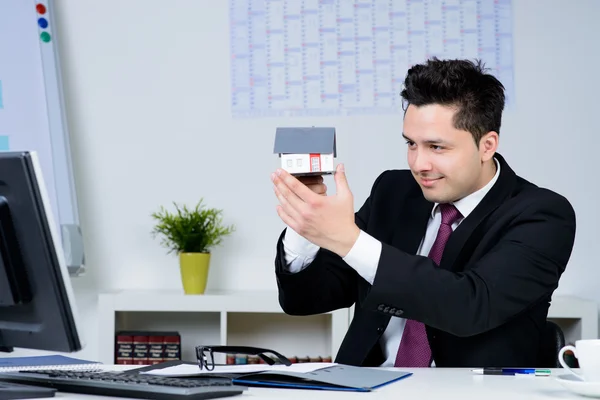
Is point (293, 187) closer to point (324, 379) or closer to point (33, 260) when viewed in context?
A: point (324, 379)

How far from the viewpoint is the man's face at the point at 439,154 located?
1.94m

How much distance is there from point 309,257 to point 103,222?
5.63ft

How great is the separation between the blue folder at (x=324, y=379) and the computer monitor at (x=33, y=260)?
0.32m

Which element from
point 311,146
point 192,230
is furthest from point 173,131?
point 311,146

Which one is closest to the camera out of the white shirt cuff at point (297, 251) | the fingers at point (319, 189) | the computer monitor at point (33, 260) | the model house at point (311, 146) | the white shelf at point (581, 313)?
the computer monitor at point (33, 260)

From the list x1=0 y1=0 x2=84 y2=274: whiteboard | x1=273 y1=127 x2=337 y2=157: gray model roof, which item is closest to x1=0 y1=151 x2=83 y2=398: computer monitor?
x1=273 y1=127 x2=337 y2=157: gray model roof

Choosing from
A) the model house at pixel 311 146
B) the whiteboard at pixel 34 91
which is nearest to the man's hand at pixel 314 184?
the model house at pixel 311 146

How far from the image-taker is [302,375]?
1368 mm

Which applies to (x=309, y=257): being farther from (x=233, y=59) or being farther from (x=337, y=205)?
(x=233, y=59)

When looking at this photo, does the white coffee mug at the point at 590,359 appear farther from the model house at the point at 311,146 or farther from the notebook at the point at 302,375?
the model house at the point at 311,146

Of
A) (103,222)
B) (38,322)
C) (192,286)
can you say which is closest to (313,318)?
(192,286)

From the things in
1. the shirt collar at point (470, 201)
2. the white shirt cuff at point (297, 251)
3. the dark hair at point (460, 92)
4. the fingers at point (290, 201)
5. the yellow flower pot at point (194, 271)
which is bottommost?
the yellow flower pot at point (194, 271)

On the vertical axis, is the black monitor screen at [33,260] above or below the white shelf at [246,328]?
above

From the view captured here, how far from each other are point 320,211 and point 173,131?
1955mm
